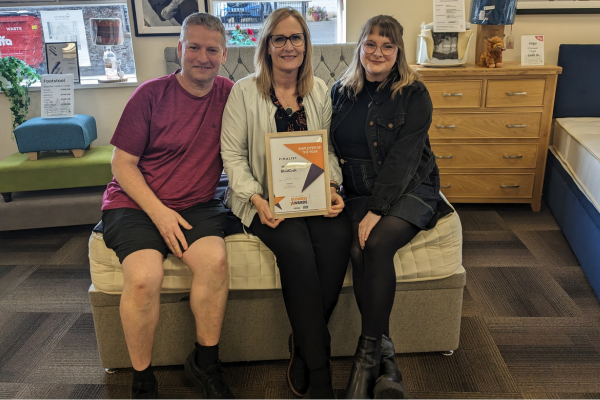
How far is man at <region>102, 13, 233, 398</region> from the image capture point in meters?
1.47

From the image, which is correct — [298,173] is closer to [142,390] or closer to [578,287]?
[142,390]

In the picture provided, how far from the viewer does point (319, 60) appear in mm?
2721

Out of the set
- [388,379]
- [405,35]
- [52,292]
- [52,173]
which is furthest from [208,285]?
[405,35]

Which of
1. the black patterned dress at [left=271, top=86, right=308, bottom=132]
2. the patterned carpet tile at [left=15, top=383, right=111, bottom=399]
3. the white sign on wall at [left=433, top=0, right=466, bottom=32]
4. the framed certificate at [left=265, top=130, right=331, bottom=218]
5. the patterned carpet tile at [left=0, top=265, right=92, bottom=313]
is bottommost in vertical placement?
the patterned carpet tile at [left=15, top=383, right=111, bottom=399]

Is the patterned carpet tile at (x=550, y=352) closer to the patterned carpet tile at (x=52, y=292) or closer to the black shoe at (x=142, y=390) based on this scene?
the black shoe at (x=142, y=390)

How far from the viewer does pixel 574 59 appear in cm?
310

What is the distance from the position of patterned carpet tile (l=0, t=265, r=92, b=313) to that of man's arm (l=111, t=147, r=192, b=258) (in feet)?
2.70

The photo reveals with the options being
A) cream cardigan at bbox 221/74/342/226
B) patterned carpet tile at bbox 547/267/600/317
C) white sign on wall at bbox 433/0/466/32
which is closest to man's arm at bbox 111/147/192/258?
cream cardigan at bbox 221/74/342/226

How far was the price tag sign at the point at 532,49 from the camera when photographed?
9.66 feet

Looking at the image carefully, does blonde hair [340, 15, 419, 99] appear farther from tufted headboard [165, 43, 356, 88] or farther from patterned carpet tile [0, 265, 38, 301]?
patterned carpet tile [0, 265, 38, 301]

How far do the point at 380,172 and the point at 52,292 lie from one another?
1671mm

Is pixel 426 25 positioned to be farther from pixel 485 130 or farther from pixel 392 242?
pixel 392 242

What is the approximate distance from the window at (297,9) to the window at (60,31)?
0.71m

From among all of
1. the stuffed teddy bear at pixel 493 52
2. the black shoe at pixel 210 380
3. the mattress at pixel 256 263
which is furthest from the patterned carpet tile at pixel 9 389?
the stuffed teddy bear at pixel 493 52
